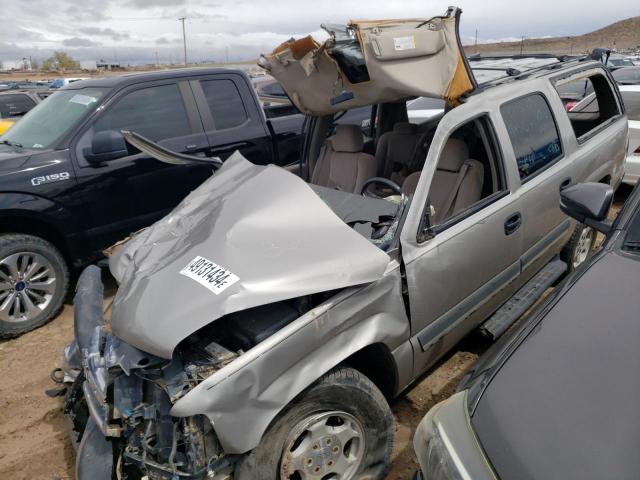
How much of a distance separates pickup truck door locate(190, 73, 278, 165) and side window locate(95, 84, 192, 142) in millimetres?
228

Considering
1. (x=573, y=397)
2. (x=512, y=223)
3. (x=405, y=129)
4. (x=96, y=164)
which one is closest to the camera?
(x=573, y=397)

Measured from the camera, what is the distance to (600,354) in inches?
66.5

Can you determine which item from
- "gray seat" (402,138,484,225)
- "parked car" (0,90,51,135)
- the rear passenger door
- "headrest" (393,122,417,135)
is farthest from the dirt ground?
"parked car" (0,90,51,135)

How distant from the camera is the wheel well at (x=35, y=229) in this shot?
406cm

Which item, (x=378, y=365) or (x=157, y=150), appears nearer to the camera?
(x=378, y=365)

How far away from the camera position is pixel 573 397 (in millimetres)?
1553

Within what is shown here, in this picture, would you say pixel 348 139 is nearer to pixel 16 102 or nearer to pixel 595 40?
pixel 16 102

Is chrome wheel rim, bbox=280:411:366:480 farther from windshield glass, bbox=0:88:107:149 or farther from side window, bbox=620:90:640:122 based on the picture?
side window, bbox=620:90:640:122

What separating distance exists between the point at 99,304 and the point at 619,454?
7.82 ft

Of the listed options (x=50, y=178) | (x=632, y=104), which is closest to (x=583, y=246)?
(x=632, y=104)

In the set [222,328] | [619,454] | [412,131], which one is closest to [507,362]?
[619,454]

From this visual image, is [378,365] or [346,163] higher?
[346,163]

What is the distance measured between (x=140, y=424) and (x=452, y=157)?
8.01ft

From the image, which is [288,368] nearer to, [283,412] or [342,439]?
[283,412]
